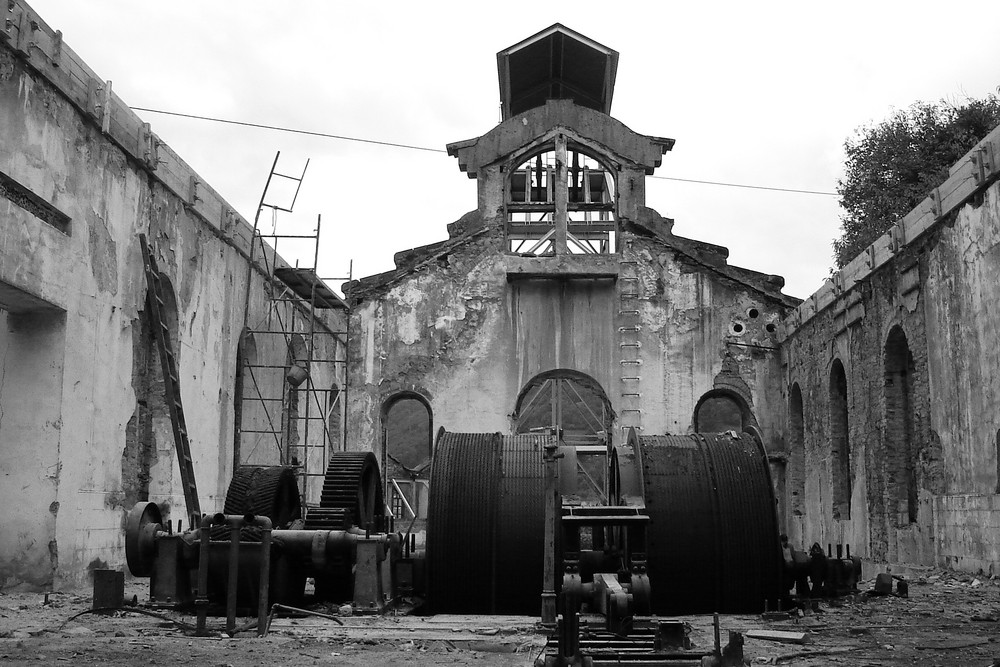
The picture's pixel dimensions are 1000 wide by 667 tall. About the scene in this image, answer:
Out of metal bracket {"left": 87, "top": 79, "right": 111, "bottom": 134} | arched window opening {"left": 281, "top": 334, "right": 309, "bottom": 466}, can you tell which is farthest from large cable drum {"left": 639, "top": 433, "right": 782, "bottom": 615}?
arched window opening {"left": 281, "top": 334, "right": 309, "bottom": 466}

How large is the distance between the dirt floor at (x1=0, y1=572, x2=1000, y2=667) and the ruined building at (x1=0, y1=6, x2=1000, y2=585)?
2.35m

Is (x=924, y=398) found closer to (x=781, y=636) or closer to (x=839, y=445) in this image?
(x=839, y=445)

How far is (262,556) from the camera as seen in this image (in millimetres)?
8758

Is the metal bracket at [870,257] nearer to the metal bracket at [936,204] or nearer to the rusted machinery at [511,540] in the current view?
the metal bracket at [936,204]

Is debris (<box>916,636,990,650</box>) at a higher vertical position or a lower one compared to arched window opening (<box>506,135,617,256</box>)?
lower

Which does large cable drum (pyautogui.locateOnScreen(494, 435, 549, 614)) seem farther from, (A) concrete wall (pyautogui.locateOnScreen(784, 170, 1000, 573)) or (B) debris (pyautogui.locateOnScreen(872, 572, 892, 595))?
(A) concrete wall (pyautogui.locateOnScreen(784, 170, 1000, 573))

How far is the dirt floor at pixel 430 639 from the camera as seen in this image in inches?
278

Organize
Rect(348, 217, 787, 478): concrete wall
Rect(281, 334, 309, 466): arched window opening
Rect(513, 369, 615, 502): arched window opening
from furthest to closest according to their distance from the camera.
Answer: Rect(348, 217, 787, 478): concrete wall
Rect(281, 334, 309, 466): arched window opening
Rect(513, 369, 615, 502): arched window opening

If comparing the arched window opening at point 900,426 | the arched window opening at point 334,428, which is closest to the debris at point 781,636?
the arched window opening at point 900,426

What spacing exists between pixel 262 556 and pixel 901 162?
80.2 feet

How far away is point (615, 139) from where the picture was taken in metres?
22.0

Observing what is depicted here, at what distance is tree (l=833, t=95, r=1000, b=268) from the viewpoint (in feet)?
92.7

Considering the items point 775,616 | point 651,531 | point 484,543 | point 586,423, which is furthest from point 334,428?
point 775,616

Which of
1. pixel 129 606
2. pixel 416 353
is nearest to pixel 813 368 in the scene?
pixel 416 353
